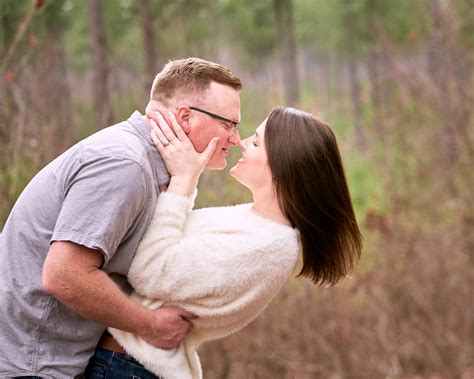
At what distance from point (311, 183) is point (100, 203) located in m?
0.85

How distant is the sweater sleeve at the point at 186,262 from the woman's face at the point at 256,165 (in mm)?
285

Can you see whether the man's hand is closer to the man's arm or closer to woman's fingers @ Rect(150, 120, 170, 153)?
the man's arm

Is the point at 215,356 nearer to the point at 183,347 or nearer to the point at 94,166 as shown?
the point at 183,347

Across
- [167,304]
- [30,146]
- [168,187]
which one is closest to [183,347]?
[167,304]

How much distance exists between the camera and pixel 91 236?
2.25 meters

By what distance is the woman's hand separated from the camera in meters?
2.63

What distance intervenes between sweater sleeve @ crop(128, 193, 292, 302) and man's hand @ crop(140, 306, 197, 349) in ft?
0.19

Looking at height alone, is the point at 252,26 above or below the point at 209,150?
above

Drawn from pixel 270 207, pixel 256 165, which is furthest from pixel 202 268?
pixel 256 165

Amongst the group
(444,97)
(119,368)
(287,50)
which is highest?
(287,50)

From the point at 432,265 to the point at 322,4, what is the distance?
23566mm

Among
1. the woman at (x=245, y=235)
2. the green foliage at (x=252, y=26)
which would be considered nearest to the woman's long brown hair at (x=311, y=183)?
the woman at (x=245, y=235)

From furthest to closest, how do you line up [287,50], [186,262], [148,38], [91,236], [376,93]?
[376,93]
[287,50]
[148,38]
[186,262]
[91,236]

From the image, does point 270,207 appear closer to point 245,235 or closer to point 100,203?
point 245,235
